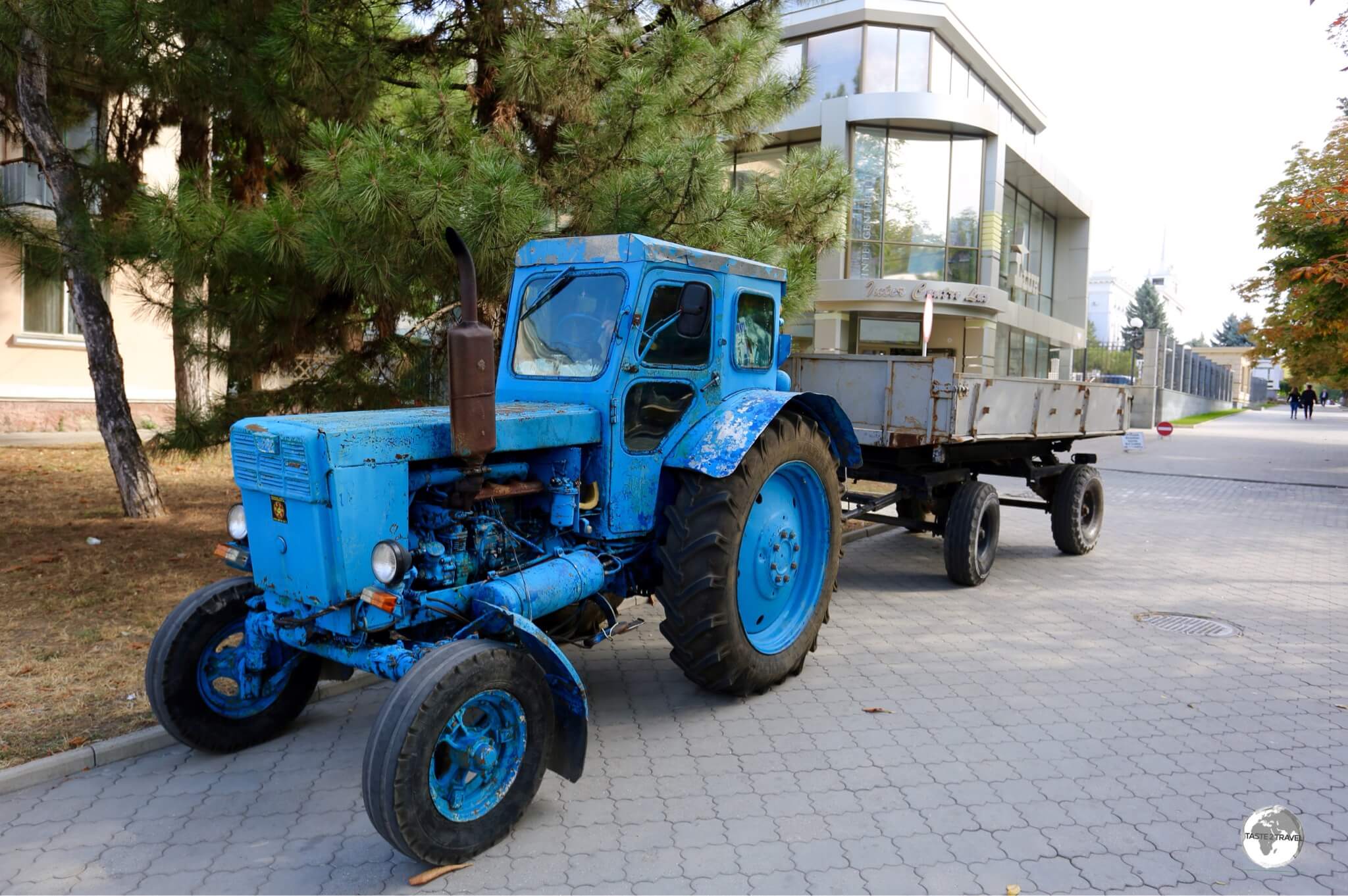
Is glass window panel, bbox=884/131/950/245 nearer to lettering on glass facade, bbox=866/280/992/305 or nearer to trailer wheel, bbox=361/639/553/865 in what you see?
lettering on glass facade, bbox=866/280/992/305

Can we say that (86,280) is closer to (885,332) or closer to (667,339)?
(667,339)

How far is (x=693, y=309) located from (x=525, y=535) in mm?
1496

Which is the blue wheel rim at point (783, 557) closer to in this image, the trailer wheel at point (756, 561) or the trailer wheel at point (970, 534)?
the trailer wheel at point (756, 561)

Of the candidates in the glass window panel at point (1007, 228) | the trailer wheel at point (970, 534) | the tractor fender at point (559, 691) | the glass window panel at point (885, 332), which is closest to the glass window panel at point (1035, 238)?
the glass window panel at point (1007, 228)

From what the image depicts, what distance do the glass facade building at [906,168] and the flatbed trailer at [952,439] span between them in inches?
511

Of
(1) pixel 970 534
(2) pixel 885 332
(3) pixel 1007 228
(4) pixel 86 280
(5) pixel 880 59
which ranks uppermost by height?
(5) pixel 880 59

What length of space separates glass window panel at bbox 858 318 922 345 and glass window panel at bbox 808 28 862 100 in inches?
222

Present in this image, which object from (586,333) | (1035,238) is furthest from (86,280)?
(1035,238)

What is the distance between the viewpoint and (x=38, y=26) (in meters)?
6.48

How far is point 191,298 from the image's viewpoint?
21.7ft

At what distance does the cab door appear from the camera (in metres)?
4.72

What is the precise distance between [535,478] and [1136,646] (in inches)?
177

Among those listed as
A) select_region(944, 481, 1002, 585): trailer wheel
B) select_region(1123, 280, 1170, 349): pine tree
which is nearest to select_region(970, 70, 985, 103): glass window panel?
select_region(944, 481, 1002, 585): trailer wheel

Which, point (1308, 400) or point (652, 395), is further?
point (1308, 400)
